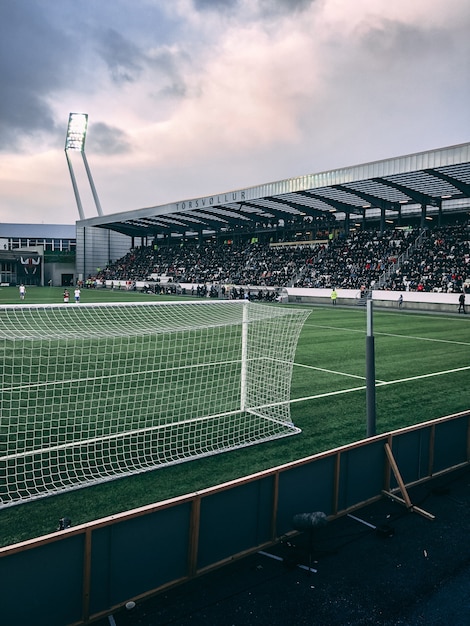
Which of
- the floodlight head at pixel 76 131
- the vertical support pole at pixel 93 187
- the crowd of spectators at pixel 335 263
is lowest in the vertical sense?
the crowd of spectators at pixel 335 263

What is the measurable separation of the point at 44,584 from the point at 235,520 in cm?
190

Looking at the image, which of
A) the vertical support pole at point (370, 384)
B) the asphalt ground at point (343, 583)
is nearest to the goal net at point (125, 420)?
the vertical support pole at point (370, 384)

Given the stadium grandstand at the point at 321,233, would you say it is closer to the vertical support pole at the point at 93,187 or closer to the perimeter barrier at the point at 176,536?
the vertical support pole at the point at 93,187

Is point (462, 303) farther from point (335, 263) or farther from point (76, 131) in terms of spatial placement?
point (76, 131)

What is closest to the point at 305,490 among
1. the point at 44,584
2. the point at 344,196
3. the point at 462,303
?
the point at 44,584

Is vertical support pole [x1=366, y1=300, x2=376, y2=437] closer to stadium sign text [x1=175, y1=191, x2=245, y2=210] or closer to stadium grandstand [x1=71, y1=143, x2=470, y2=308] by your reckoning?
stadium grandstand [x1=71, y1=143, x2=470, y2=308]

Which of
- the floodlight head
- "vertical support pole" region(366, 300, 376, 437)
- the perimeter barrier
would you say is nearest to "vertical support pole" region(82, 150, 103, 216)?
the floodlight head

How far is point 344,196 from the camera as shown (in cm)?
4509

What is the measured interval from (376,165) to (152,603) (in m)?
36.4

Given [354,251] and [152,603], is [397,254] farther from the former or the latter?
[152,603]

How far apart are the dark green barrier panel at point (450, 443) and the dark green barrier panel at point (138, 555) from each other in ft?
13.7

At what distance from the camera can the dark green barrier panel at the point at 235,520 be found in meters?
4.91

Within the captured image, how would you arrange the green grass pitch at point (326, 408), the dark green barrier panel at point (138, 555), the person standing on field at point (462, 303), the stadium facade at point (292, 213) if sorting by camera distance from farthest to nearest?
the stadium facade at point (292, 213) → the person standing on field at point (462, 303) → the green grass pitch at point (326, 408) → the dark green barrier panel at point (138, 555)

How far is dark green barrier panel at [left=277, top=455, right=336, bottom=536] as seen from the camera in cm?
550
